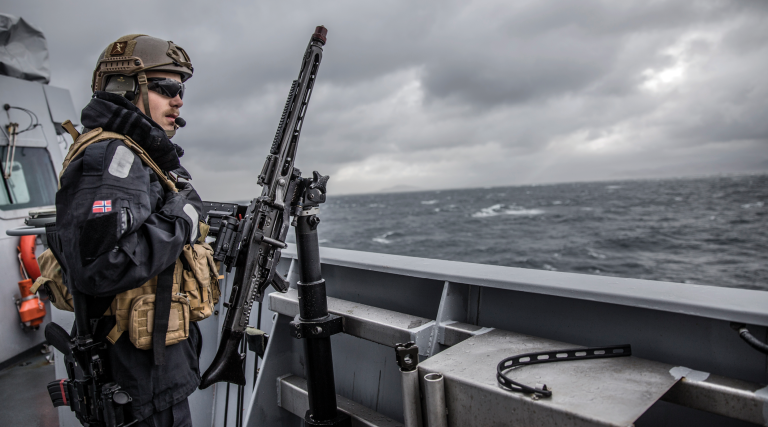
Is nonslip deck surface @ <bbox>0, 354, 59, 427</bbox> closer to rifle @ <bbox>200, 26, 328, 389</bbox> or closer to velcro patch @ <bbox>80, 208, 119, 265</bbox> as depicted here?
rifle @ <bbox>200, 26, 328, 389</bbox>

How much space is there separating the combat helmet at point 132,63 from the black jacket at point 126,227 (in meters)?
0.16

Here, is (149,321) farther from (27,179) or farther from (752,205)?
(752,205)

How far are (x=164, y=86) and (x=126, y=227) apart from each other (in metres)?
0.77

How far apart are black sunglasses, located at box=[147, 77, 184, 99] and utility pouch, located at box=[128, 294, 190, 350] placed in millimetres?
896

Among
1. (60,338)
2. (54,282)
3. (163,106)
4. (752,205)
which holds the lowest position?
(752,205)

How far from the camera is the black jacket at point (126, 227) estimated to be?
5.09 ft

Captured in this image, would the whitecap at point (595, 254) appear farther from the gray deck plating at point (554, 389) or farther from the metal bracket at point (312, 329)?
the gray deck plating at point (554, 389)

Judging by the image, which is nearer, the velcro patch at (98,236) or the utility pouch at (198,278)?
the velcro patch at (98,236)

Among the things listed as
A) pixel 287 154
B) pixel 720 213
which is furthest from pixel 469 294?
pixel 720 213

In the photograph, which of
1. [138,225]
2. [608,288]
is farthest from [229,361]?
[608,288]

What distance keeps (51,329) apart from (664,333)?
2.47 metres

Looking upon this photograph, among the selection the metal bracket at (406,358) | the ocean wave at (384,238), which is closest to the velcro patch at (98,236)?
the metal bracket at (406,358)

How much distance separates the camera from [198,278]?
1938mm

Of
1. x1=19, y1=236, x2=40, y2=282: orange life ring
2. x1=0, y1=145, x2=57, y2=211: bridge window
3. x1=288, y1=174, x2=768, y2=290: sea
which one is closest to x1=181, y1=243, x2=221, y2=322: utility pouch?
x1=19, y1=236, x2=40, y2=282: orange life ring
